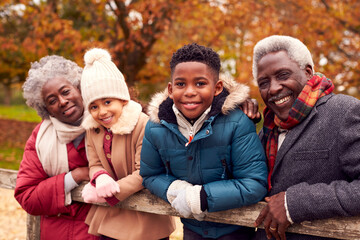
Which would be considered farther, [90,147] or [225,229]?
[90,147]

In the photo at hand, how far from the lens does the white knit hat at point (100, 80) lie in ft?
8.03

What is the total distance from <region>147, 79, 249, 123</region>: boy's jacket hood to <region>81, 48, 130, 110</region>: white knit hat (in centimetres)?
32

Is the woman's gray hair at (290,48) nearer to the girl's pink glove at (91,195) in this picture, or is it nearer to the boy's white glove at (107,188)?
the boy's white glove at (107,188)

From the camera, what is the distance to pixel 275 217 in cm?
182

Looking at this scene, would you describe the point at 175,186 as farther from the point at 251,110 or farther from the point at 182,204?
the point at 251,110

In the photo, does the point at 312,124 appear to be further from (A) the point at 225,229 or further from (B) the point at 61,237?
(B) the point at 61,237

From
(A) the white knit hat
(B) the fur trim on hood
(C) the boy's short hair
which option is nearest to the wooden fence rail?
(B) the fur trim on hood

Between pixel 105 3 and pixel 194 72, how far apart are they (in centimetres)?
720

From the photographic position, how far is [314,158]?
1.84 metres

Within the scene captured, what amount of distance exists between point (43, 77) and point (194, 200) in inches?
60.1

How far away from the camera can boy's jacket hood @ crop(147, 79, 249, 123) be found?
204 centimetres

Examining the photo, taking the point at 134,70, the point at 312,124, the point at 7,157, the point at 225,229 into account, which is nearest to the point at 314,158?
the point at 312,124

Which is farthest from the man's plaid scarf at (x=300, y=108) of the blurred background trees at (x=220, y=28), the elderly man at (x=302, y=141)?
the blurred background trees at (x=220, y=28)

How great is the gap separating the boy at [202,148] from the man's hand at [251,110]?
5 centimetres
